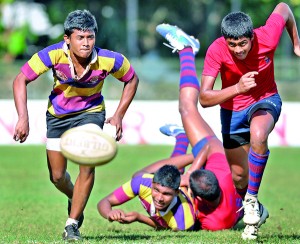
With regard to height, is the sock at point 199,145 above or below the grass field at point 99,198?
above

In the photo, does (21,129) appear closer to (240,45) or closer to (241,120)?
(240,45)

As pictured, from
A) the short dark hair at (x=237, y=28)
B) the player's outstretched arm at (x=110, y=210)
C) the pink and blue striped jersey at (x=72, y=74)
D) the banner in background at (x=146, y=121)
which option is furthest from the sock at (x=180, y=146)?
the banner in background at (x=146, y=121)

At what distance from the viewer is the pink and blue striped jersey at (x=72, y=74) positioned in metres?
7.76

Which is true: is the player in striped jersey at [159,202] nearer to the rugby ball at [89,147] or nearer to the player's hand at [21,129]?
the rugby ball at [89,147]

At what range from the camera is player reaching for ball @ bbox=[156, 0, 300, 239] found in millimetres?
7773

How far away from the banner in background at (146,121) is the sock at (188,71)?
9.06 meters

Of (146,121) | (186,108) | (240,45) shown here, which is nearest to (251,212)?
(240,45)

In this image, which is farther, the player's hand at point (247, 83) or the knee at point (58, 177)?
the knee at point (58, 177)

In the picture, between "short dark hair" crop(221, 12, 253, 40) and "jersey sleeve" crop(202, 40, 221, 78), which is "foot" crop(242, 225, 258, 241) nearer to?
"jersey sleeve" crop(202, 40, 221, 78)

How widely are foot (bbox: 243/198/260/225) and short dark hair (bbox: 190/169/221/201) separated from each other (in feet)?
2.39

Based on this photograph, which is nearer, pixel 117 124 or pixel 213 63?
pixel 117 124

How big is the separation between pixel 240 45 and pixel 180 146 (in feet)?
11.6

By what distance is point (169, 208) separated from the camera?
8727mm

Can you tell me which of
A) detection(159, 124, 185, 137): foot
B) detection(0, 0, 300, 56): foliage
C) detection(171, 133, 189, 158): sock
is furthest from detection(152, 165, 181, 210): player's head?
detection(0, 0, 300, 56): foliage
